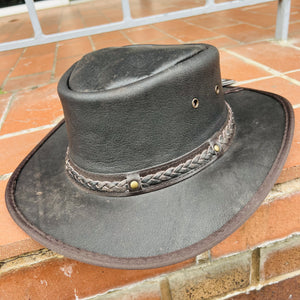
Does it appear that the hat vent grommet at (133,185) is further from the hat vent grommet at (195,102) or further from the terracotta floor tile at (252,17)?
the terracotta floor tile at (252,17)

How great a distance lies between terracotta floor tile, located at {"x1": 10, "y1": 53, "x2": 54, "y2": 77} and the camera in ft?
6.07

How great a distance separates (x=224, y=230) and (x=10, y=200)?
54 cm

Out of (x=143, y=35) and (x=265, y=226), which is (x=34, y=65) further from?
(x=265, y=226)

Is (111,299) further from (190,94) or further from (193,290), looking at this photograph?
(190,94)

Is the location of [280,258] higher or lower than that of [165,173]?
lower

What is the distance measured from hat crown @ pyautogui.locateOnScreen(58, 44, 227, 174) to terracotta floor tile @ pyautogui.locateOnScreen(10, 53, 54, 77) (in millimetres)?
1336

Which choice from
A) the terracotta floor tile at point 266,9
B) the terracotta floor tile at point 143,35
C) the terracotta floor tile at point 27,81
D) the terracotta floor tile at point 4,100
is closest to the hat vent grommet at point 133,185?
the terracotta floor tile at point 4,100

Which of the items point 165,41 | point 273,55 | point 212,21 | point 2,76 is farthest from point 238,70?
point 2,76

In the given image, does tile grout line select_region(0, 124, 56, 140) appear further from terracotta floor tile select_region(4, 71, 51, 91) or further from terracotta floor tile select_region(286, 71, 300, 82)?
terracotta floor tile select_region(286, 71, 300, 82)

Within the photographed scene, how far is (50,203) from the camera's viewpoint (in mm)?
701

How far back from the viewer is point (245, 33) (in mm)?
1938

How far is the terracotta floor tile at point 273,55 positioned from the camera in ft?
4.42

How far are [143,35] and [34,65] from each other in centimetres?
86

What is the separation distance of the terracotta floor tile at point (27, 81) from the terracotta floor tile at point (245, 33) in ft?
4.05
